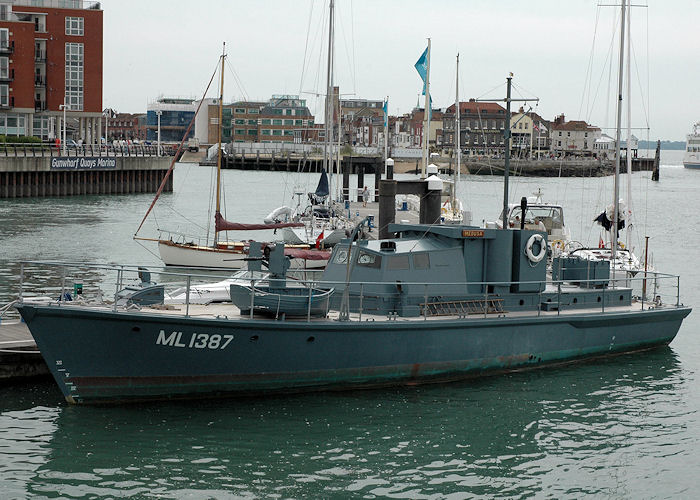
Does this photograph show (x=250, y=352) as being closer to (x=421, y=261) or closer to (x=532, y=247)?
(x=421, y=261)

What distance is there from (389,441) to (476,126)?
570 feet

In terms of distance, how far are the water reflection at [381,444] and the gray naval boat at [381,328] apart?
486 mm

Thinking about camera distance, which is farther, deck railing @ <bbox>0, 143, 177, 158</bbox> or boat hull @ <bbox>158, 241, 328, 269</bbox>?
deck railing @ <bbox>0, 143, 177, 158</bbox>

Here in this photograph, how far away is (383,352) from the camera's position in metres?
19.1

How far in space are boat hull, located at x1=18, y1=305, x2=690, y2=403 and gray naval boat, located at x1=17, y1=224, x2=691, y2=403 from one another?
3cm

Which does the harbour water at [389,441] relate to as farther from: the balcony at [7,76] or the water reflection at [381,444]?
the balcony at [7,76]

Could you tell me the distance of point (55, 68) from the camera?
82438 mm

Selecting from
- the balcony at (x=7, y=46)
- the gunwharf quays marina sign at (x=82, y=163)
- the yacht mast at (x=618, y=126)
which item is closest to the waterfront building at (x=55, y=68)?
A: the balcony at (x=7, y=46)

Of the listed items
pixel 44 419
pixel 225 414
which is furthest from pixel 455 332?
pixel 44 419

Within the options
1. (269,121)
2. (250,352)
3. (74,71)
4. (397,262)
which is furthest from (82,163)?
(269,121)

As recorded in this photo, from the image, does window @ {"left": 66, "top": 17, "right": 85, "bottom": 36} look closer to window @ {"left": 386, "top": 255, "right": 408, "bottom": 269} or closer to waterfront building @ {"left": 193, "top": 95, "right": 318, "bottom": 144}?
window @ {"left": 386, "top": 255, "right": 408, "bottom": 269}

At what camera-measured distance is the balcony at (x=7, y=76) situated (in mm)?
78000

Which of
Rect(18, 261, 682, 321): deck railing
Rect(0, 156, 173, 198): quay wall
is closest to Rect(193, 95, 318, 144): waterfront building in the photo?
Rect(0, 156, 173, 198): quay wall

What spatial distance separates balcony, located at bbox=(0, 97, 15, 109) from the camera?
78.5 m
